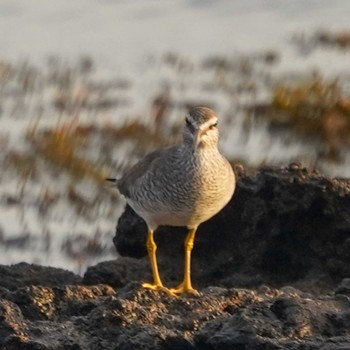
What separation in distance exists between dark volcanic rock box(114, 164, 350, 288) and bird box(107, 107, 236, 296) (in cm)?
20

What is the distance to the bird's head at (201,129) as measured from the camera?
911cm

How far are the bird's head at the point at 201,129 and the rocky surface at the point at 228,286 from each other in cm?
34

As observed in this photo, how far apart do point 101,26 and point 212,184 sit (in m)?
10.0

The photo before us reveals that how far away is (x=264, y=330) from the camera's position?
629 centimetres

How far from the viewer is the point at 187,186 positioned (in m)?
9.09

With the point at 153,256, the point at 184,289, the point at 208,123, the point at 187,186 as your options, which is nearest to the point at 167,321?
the point at 184,289

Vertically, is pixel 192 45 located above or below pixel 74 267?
above

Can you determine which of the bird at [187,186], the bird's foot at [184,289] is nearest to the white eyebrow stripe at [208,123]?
the bird at [187,186]

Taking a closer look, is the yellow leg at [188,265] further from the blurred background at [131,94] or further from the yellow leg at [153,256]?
the blurred background at [131,94]

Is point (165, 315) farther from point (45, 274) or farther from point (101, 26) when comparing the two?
point (101, 26)

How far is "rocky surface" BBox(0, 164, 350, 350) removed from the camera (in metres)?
6.29

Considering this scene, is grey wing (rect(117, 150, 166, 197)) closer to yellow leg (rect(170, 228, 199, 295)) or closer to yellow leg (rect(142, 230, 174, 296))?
yellow leg (rect(142, 230, 174, 296))

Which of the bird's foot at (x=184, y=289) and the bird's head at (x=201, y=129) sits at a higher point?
the bird's head at (x=201, y=129)

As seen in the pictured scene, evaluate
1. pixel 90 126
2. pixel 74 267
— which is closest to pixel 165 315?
pixel 74 267
